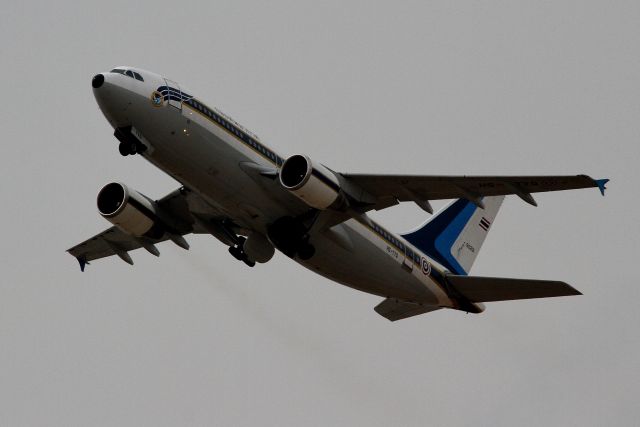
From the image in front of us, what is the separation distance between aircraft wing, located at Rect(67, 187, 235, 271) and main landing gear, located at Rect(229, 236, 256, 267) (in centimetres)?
36

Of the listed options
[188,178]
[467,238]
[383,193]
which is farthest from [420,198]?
[467,238]

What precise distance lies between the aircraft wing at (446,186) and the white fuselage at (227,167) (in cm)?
210

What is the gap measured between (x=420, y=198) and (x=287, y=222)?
4670 millimetres

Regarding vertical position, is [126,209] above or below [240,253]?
below

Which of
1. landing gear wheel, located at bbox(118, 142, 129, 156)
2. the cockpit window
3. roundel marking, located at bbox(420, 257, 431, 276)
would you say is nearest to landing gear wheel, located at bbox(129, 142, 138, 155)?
landing gear wheel, located at bbox(118, 142, 129, 156)

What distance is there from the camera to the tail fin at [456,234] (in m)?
46.7

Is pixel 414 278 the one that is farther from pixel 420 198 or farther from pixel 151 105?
pixel 151 105

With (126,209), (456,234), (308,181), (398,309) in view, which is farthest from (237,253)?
(456,234)

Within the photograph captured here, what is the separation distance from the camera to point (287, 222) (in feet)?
130

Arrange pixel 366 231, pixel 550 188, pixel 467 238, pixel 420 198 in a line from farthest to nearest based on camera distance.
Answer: pixel 467 238 → pixel 366 231 → pixel 420 198 → pixel 550 188

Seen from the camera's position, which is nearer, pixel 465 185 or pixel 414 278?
pixel 465 185

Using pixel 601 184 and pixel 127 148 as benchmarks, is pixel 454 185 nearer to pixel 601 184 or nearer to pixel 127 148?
pixel 601 184

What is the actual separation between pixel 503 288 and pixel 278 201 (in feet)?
30.6

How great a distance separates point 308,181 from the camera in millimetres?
37031
